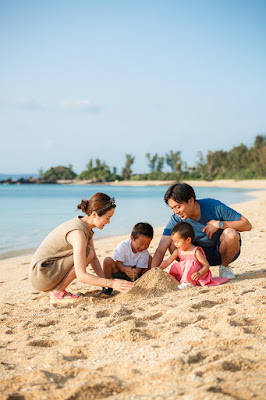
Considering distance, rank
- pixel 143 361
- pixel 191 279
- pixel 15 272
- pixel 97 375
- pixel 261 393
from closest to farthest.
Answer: pixel 261 393 → pixel 97 375 → pixel 143 361 → pixel 191 279 → pixel 15 272

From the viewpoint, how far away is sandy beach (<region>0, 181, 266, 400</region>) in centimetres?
170

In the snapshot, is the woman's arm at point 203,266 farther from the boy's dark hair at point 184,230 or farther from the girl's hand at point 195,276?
the boy's dark hair at point 184,230

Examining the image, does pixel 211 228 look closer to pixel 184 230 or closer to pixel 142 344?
pixel 184 230

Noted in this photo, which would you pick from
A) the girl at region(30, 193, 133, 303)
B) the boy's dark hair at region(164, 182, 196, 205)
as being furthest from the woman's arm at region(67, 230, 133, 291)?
the boy's dark hair at region(164, 182, 196, 205)

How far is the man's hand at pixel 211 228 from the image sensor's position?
3.81 m

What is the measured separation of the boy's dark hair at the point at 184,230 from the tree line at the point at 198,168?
164ft

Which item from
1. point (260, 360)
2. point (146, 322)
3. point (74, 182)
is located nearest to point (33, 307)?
point (146, 322)

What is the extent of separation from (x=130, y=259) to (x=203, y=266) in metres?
0.77

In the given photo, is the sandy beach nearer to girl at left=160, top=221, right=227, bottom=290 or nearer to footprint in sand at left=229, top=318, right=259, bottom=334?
footprint in sand at left=229, top=318, right=259, bottom=334

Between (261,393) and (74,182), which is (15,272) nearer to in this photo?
(261,393)

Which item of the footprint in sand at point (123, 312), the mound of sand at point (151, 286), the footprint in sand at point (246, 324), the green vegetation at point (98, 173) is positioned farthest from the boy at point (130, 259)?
the green vegetation at point (98, 173)

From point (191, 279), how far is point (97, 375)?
6.60 feet

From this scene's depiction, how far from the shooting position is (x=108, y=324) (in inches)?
104

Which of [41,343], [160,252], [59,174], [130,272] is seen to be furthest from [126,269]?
[59,174]
